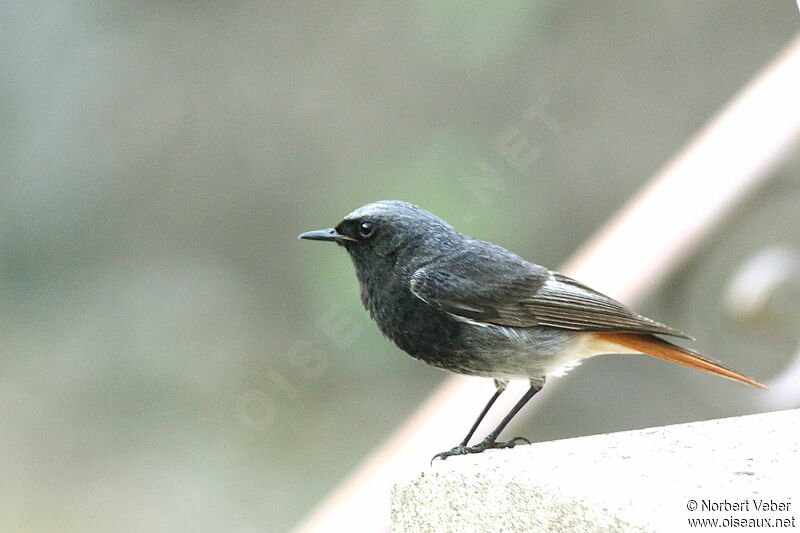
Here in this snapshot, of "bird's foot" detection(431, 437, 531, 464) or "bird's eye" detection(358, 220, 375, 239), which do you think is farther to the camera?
"bird's eye" detection(358, 220, 375, 239)

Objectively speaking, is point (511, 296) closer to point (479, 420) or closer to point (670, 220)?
point (479, 420)

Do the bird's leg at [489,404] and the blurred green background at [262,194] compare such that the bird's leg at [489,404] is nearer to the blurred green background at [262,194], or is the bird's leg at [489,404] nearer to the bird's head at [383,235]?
the bird's head at [383,235]

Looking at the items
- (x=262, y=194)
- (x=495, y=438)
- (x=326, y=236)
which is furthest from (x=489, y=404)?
(x=262, y=194)

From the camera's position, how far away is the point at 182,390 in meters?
5.69

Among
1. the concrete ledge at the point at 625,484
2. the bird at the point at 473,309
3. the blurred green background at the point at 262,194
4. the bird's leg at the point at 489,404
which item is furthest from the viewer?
the blurred green background at the point at 262,194

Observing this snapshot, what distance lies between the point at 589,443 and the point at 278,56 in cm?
461

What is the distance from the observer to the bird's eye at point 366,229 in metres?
2.48

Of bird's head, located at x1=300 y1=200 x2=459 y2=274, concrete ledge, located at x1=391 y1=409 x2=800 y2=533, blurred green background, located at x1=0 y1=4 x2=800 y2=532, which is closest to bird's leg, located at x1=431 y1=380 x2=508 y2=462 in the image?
concrete ledge, located at x1=391 y1=409 x2=800 y2=533

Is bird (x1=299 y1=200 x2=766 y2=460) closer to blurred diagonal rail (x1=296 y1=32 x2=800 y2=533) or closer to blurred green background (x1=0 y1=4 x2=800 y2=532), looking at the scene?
blurred diagonal rail (x1=296 y1=32 x2=800 y2=533)

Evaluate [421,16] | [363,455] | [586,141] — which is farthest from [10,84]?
[586,141]

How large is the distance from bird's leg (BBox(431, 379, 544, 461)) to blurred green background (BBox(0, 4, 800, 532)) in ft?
8.57

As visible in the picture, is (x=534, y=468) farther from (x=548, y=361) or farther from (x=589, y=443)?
(x=548, y=361)

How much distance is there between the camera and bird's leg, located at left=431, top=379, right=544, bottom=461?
2348mm

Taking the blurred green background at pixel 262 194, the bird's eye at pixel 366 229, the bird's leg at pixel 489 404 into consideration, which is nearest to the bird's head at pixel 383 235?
the bird's eye at pixel 366 229
